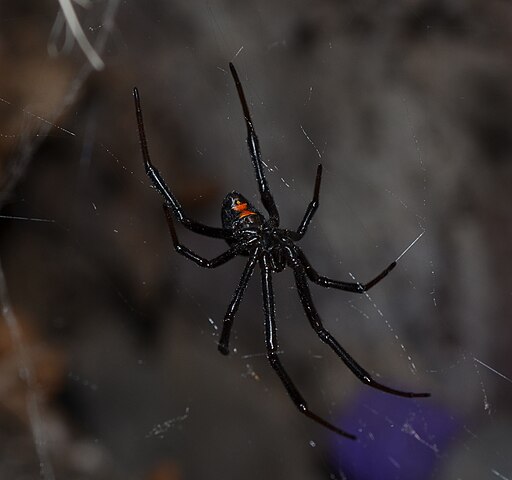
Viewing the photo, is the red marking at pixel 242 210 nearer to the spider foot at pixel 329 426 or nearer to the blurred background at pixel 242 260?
the spider foot at pixel 329 426

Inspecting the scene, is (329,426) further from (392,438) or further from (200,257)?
(392,438)

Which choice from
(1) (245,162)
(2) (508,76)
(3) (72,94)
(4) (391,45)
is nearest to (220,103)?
(1) (245,162)

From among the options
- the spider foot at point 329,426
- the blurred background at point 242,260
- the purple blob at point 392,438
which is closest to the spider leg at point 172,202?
the spider foot at point 329,426

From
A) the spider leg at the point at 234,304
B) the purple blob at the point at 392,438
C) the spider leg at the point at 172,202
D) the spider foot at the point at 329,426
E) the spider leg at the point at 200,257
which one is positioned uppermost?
the spider leg at the point at 172,202

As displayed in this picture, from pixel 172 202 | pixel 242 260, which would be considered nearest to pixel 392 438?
pixel 242 260

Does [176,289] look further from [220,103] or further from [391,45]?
[391,45]

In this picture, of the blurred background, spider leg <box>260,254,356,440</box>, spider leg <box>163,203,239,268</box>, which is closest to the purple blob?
the blurred background
